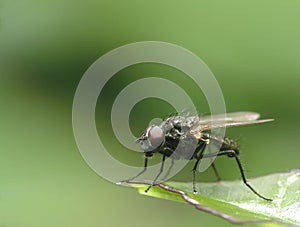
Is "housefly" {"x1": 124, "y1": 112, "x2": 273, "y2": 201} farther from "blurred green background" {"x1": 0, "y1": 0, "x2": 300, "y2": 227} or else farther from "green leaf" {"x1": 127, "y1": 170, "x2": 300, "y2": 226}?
"blurred green background" {"x1": 0, "y1": 0, "x2": 300, "y2": 227}

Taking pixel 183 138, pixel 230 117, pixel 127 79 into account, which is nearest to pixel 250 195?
pixel 183 138

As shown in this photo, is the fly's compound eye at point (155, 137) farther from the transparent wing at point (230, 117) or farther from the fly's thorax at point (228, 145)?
the fly's thorax at point (228, 145)

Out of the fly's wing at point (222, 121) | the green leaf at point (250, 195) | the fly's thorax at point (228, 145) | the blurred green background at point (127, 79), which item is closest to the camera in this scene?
the green leaf at point (250, 195)

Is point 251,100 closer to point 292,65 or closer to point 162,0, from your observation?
point 292,65

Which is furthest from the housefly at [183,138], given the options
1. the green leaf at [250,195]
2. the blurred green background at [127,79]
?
the blurred green background at [127,79]

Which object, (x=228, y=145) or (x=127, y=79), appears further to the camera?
(x=127, y=79)

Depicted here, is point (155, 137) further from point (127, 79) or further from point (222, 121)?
point (127, 79)

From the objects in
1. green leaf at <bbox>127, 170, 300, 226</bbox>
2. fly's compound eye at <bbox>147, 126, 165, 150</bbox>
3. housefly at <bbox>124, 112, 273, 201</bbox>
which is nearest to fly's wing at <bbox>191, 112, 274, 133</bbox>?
housefly at <bbox>124, 112, 273, 201</bbox>
